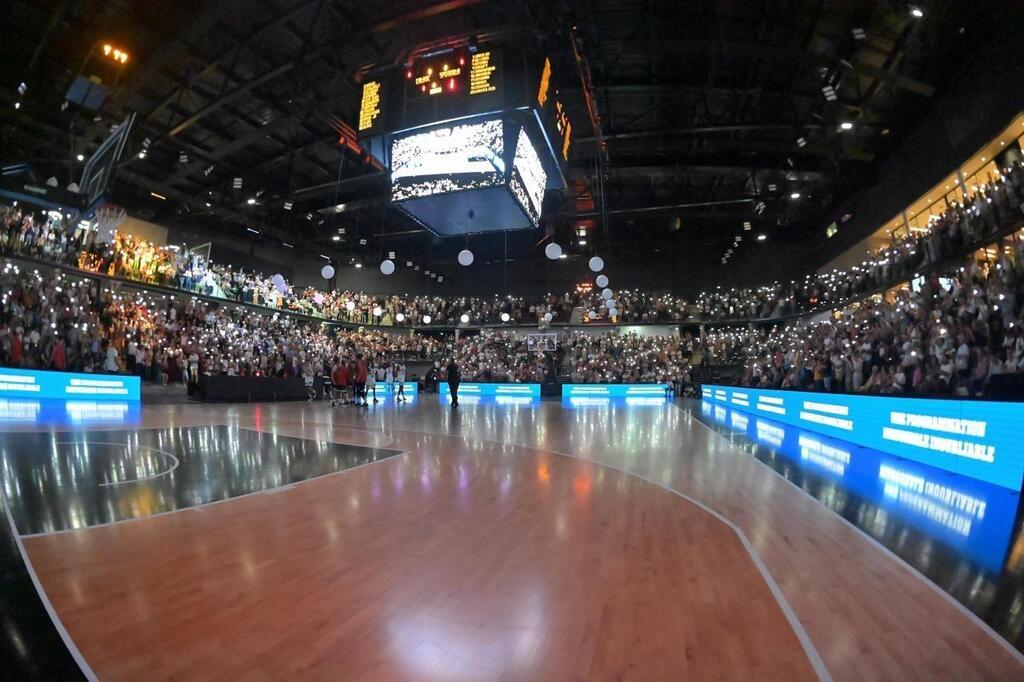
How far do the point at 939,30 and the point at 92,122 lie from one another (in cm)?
1889

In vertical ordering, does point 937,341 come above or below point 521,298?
below

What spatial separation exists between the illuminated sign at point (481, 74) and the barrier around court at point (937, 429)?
24.7 feet

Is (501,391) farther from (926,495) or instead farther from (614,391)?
(926,495)

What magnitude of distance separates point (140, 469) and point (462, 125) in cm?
666

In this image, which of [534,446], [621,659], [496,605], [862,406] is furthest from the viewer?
[862,406]

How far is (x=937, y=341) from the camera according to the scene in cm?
924

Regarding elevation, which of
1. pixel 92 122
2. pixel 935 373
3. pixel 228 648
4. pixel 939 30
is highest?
pixel 939 30

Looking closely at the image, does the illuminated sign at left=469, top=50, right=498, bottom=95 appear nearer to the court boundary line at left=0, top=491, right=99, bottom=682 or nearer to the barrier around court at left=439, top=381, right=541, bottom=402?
the court boundary line at left=0, top=491, right=99, bottom=682

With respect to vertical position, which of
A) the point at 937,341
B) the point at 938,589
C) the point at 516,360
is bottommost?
the point at 938,589

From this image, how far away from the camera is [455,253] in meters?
30.2

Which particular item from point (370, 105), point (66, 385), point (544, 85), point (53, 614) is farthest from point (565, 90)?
point (66, 385)

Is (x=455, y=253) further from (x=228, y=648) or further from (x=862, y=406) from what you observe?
(x=228, y=648)

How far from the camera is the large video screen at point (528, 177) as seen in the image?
30.0ft

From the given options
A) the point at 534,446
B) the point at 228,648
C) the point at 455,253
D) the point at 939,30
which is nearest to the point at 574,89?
the point at 939,30
